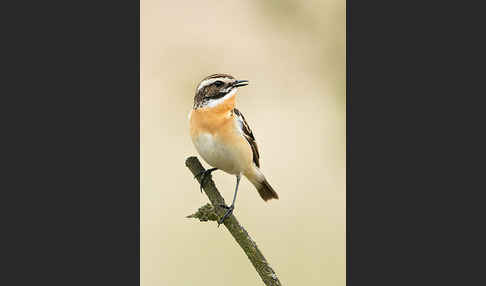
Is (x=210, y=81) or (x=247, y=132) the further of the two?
(x=247, y=132)

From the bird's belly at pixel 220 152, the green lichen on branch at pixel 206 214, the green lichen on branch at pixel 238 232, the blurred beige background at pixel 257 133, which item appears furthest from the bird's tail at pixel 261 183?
the green lichen on branch at pixel 206 214

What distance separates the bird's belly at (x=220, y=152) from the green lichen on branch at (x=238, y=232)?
0.38ft

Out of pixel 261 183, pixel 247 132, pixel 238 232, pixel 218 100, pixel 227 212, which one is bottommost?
pixel 238 232

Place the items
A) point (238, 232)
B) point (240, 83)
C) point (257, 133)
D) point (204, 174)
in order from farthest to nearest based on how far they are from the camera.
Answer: point (257, 133) < point (204, 174) < point (240, 83) < point (238, 232)

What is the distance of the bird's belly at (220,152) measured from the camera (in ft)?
10.5

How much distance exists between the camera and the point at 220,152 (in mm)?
3186

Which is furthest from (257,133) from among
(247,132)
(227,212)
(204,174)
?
(227,212)

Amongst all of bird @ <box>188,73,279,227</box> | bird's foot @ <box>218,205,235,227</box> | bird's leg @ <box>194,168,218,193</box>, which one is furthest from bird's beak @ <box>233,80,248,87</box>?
bird's foot @ <box>218,205,235,227</box>

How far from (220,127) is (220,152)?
0.12 meters

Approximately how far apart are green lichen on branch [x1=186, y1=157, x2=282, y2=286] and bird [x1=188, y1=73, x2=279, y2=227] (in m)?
0.10

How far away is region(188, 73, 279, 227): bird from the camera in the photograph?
3.14 m

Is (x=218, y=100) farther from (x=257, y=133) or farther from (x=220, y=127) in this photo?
(x=257, y=133)
